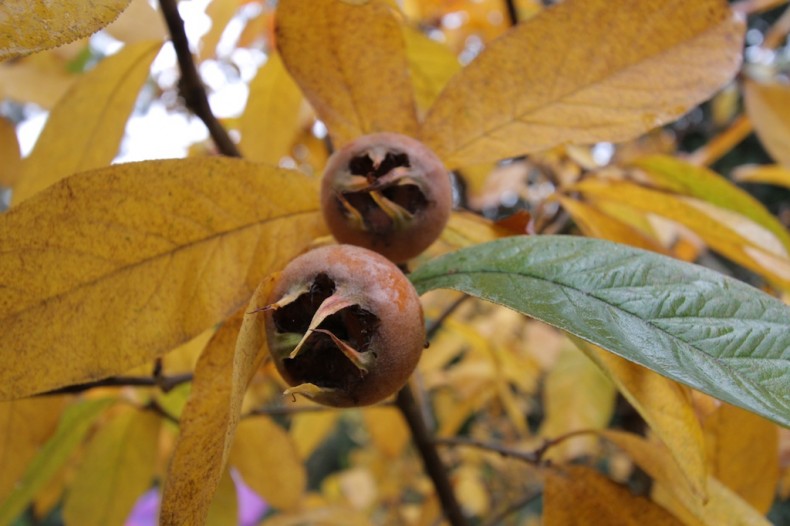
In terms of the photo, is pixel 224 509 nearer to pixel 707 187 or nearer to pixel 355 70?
pixel 355 70

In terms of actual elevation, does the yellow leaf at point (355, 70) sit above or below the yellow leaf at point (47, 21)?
below

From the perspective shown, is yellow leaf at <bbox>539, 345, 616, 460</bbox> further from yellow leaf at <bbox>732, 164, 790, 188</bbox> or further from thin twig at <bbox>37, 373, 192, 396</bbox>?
thin twig at <bbox>37, 373, 192, 396</bbox>

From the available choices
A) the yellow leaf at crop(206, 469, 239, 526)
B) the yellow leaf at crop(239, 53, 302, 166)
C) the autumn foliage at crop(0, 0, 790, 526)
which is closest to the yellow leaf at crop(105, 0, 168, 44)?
the autumn foliage at crop(0, 0, 790, 526)

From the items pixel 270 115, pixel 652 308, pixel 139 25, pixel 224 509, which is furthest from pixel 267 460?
pixel 652 308

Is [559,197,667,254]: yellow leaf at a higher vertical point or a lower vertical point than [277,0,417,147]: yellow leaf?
Result: lower

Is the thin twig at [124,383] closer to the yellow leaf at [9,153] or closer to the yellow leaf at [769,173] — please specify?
the yellow leaf at [9,153]

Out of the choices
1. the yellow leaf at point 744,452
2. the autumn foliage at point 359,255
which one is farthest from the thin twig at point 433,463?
the yellow leaf at point 744,452

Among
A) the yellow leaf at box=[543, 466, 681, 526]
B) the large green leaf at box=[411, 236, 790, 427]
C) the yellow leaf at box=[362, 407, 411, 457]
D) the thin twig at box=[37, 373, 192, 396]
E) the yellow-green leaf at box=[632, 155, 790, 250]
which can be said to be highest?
the large green leaf at box=[411, 236, 790, 427]
